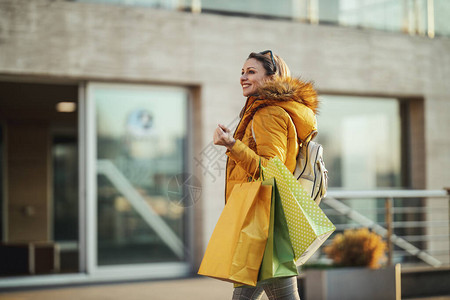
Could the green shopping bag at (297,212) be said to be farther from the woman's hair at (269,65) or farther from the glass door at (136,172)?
the glass door at (136,172)

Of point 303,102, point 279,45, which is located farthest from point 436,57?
point 303,102

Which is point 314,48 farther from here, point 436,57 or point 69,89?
point 69,89

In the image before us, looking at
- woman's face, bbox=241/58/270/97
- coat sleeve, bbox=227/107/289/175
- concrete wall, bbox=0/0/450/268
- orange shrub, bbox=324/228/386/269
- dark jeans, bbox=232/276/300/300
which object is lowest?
orange shrub, bbox=324/228/386/269

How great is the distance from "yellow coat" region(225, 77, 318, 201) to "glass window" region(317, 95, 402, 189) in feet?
19.6

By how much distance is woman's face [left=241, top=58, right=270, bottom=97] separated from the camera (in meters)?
2.89

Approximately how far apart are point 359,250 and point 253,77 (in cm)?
336

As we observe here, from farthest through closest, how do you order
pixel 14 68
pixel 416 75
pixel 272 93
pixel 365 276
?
pixel 416 75
pixel 14 68
pixel 365 276
pixel 272 93

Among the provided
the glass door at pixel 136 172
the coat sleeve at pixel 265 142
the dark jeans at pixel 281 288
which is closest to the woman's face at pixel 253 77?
the coat sleeve at pixel 265 142

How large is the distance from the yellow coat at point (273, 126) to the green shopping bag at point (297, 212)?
69 millimetres

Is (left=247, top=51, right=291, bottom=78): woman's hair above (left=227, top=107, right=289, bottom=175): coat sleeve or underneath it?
above

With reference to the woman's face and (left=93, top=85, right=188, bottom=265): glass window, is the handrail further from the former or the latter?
the woman's face

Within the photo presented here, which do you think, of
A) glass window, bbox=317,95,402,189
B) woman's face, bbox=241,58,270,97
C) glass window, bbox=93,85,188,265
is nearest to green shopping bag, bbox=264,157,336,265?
woman's face, bbox=241,58,270,97

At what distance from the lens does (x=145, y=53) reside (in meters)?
7.49

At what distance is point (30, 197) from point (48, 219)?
0.58 meters
